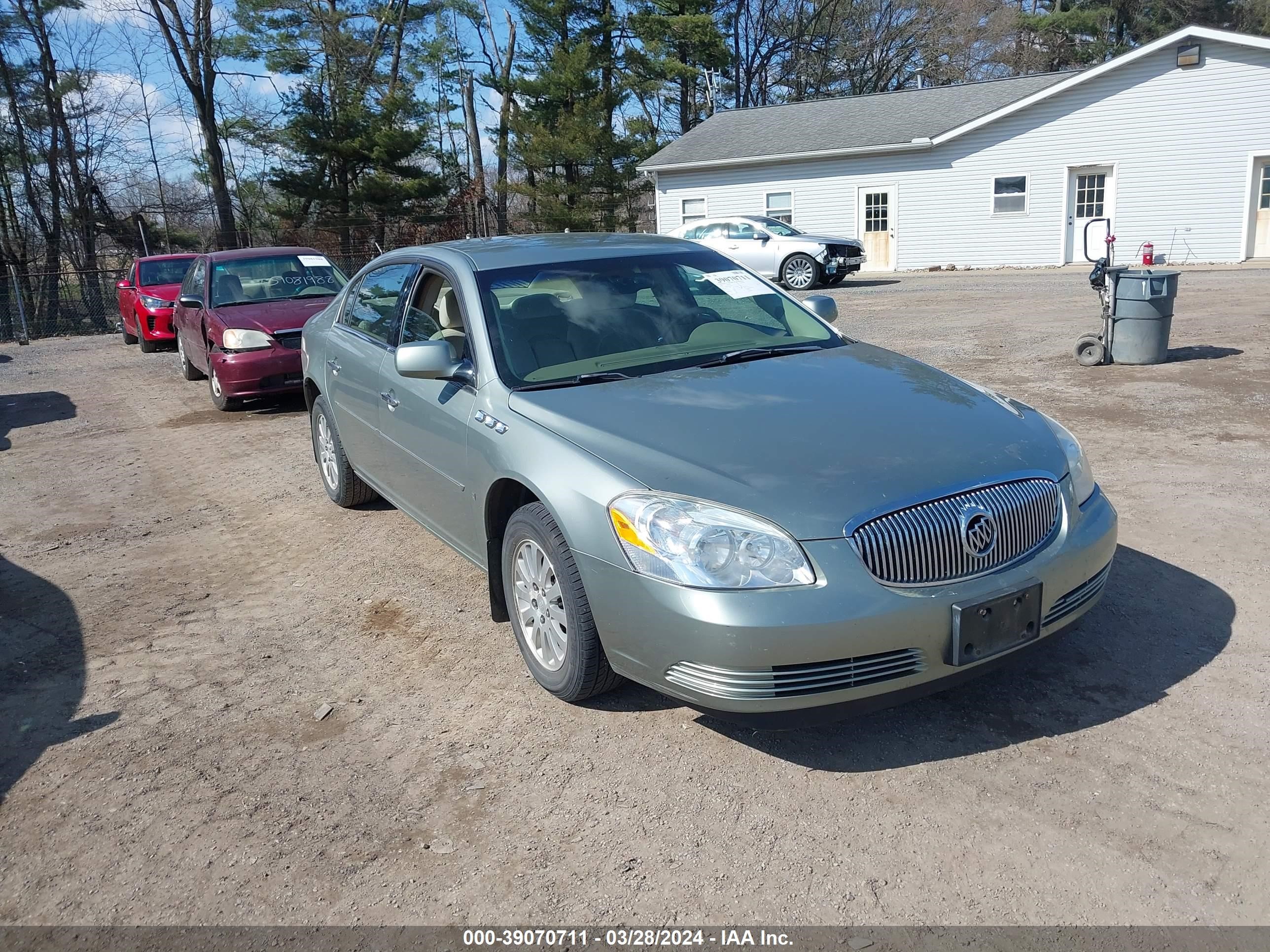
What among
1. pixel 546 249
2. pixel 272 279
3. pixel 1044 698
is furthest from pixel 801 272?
pixel 1044 698

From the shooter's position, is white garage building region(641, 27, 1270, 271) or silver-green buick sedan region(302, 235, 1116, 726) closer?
silver-green buick sedan region(302, 235, 1116, 726)

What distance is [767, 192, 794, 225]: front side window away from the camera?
27.3m

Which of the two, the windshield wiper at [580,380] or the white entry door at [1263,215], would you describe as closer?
the windshield wiper at [580,380]

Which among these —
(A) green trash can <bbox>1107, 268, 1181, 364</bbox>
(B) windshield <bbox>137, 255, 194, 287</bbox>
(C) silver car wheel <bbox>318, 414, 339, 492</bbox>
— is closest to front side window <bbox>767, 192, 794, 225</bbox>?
(B) windshield <bbox>137, 255, 194, 287</bbox>

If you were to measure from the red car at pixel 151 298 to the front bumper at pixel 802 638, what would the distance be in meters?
14.9

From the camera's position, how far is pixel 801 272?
21531 mm

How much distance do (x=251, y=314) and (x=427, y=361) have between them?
6984mm

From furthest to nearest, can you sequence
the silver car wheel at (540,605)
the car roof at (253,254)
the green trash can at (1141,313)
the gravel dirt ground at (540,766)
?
the car roof at (253,254) < the green trash can at (1141,313) < the silver car wheel at (540,605) < the gravel dirt ground at (540,766)

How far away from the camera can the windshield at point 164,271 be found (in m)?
16.8

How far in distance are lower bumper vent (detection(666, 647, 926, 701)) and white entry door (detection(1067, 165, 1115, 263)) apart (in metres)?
23.2

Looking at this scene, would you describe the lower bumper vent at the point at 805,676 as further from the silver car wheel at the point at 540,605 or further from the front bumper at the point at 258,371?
the front bumper at the point at 258,371

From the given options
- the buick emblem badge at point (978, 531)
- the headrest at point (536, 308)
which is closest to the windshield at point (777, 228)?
the headrest at point (536, 308)

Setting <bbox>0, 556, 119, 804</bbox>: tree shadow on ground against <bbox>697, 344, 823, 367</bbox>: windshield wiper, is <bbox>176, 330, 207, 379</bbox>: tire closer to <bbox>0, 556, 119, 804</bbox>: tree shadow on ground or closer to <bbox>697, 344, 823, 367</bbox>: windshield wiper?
<bbox>0, 556, 119, 804</bbox>: tree shadow on ground

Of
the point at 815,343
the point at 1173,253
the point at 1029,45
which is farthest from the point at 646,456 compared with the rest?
the point at 1029,45
